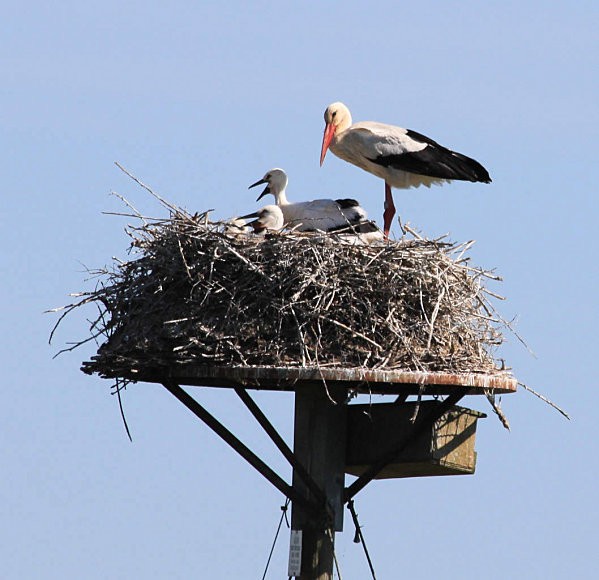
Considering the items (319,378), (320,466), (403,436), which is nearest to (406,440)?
(403,436)

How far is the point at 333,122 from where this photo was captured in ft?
36.5

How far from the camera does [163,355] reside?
25.2 feet

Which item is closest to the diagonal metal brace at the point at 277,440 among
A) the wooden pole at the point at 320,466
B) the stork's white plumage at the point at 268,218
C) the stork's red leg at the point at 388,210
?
the wooden pole at the point at 320,466

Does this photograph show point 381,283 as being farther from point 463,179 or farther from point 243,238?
point 463,179

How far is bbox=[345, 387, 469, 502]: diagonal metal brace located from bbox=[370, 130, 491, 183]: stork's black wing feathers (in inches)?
130

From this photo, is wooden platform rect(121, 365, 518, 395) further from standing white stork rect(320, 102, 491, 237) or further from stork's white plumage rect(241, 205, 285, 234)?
standing white stork rect(320, 102, 491, 237)

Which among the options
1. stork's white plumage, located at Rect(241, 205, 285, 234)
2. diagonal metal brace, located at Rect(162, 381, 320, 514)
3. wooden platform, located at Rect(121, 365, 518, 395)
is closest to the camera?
wooden platform, located at Rect(121, 365, 518, 395)

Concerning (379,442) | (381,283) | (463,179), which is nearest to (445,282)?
(381,283)

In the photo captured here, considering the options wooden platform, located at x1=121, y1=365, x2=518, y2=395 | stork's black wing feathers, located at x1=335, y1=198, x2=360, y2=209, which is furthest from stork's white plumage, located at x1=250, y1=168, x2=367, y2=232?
wooden platform, located at x1=121, y1=365, x2=518, y2=395

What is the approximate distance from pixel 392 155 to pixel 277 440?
3805 mm

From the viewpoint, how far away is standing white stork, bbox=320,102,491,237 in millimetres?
10758

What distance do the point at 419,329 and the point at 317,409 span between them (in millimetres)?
727

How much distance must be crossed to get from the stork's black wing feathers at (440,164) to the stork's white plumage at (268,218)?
1312 mm

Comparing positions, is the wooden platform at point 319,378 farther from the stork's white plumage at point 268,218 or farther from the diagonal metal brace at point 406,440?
the stork's white plumage at point 268,218
